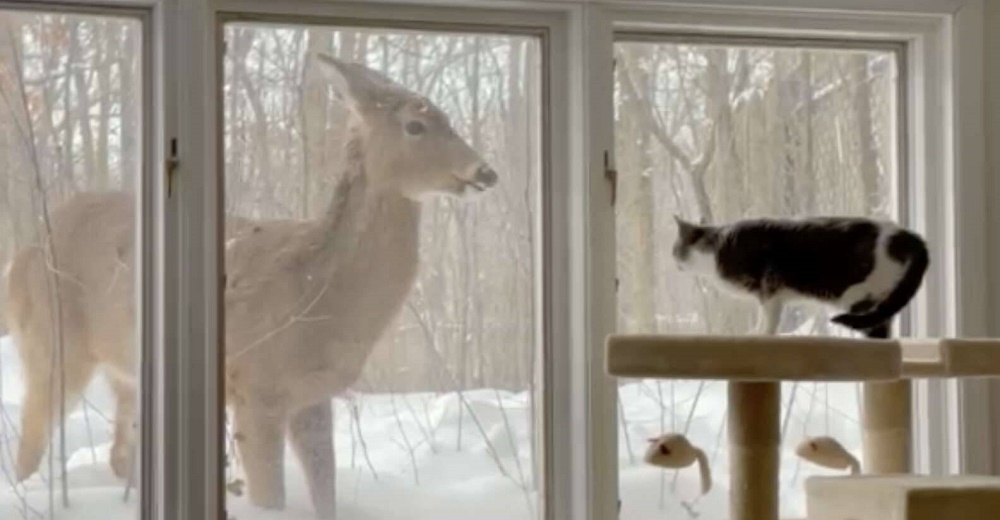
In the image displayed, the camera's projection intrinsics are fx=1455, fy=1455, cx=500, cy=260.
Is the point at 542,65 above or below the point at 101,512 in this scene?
above

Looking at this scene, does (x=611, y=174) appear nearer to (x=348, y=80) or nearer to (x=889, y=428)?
(x=348, y=80)

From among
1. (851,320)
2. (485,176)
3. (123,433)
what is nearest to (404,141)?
(485,176)

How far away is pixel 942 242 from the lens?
2.22 m

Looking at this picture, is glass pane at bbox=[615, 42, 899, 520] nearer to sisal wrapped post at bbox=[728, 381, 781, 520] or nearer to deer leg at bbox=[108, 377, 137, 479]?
sisal wrapped post at bbox=[728, 381, 781, 520]

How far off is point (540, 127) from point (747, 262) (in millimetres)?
443

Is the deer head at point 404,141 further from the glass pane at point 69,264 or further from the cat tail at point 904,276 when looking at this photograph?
the cat tail at point 904,276

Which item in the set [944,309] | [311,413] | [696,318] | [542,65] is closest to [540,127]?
[542,65]

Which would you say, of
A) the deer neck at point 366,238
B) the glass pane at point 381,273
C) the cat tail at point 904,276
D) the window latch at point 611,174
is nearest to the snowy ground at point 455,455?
the glass pane at point 381,273

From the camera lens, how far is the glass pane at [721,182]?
7.13ft

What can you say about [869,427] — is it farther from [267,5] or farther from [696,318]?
[267,5]

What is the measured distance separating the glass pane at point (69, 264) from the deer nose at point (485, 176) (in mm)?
482

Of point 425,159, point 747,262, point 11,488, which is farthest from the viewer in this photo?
point 425,159

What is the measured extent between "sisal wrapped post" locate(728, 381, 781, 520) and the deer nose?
1.92ft

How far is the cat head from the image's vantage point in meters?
1.92
